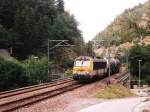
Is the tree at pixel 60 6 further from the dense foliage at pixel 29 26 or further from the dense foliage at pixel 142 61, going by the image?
the dense foliage at pixel 142 61

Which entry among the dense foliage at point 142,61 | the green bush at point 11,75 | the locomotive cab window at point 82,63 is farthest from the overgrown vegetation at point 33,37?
the dense foliage at point 142,61

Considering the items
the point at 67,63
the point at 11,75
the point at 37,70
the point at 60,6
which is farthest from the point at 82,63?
the point at 60,6

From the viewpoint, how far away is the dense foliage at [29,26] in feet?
271

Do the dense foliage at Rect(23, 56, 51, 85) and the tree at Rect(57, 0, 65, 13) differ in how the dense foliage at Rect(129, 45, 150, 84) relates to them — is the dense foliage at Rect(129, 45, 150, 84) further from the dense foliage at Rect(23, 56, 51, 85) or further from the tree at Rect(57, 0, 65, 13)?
the dense foliage at Rect(23, 56, 51, 85)

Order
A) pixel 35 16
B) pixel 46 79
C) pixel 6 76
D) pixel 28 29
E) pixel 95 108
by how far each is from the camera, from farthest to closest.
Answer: pixel 35 16 < pixel 28 29 < pixel 46 79 < pixel 6 76 < pixel 95 108

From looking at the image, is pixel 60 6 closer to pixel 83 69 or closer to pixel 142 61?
pixel 142 61

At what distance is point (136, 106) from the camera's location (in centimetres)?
2847

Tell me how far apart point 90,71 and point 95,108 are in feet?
72.0

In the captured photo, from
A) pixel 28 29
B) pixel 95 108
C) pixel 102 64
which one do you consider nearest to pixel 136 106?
pixel 95 108

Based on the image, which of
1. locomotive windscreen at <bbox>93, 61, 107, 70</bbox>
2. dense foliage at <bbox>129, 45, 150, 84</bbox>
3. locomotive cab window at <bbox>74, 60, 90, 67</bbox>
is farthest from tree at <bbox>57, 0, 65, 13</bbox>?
locomotive cab window at <bbox>74, 60, 90, 67</bbox>

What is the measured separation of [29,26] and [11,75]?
27.5 meters

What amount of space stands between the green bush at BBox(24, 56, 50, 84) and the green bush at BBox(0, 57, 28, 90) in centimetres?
237

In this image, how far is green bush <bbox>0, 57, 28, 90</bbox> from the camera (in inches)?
2136

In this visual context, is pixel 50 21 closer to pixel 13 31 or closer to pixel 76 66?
pixel 13 31
